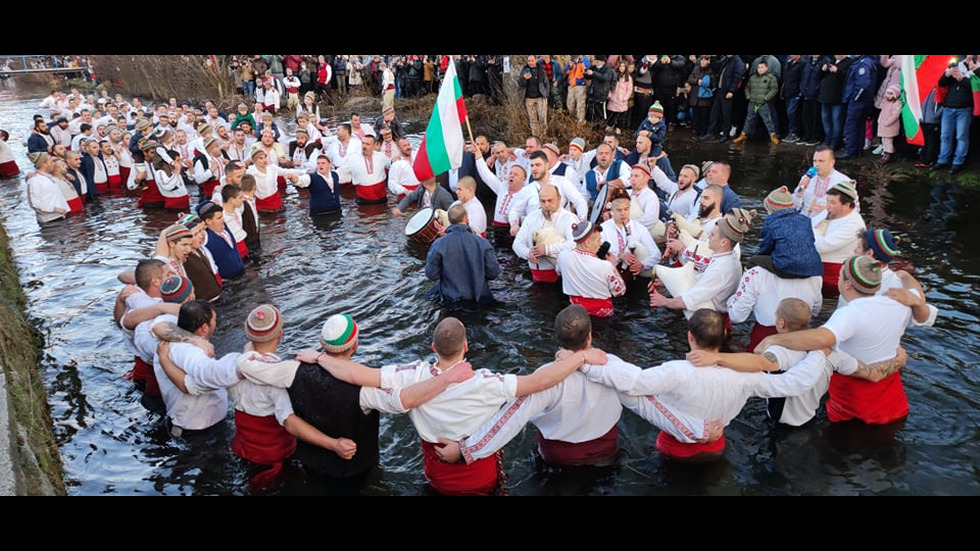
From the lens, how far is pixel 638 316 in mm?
7883

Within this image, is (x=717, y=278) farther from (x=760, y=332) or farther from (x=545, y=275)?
(x=545, y=275)

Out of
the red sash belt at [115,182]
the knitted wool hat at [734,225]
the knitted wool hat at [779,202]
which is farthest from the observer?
the red sash belt at [115,182]

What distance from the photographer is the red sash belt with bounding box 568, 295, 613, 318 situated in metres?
7.37

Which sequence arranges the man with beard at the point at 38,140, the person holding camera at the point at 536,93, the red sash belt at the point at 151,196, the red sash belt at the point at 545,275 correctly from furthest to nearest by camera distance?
the man with beard at the point at 38,140, the person holding camera at the point at 536,93, the red sash belt at the point at 151,196, the red sash belt at the point at 545,275

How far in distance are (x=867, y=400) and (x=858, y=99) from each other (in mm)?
10650

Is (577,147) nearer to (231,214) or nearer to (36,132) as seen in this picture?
(231,214)

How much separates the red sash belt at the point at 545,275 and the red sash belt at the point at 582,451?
13.1ft

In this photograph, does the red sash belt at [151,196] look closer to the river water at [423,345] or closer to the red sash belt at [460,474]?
the river water at [423,345]

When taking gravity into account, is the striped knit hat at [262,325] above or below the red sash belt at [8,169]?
above

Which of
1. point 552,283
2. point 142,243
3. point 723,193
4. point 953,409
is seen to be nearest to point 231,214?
point 142,243

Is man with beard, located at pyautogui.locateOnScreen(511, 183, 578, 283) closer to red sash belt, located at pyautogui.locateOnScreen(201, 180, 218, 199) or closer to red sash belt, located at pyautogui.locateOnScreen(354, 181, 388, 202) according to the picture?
red sash belt, located at pyautogui.locateOnScreen(354, 181, 388, 202)

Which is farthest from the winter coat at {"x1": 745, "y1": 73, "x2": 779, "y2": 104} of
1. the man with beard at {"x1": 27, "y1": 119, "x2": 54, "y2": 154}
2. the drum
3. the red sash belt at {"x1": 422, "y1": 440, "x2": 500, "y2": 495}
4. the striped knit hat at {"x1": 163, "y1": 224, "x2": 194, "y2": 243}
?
the man with beard at {"x1": 27, "y1": 119, "x2": 54, "y2": 154}

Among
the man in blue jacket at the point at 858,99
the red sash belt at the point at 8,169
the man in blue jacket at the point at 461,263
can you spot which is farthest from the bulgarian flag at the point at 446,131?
the red sash belt at the point at 8,169

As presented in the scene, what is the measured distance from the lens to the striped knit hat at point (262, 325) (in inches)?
180
